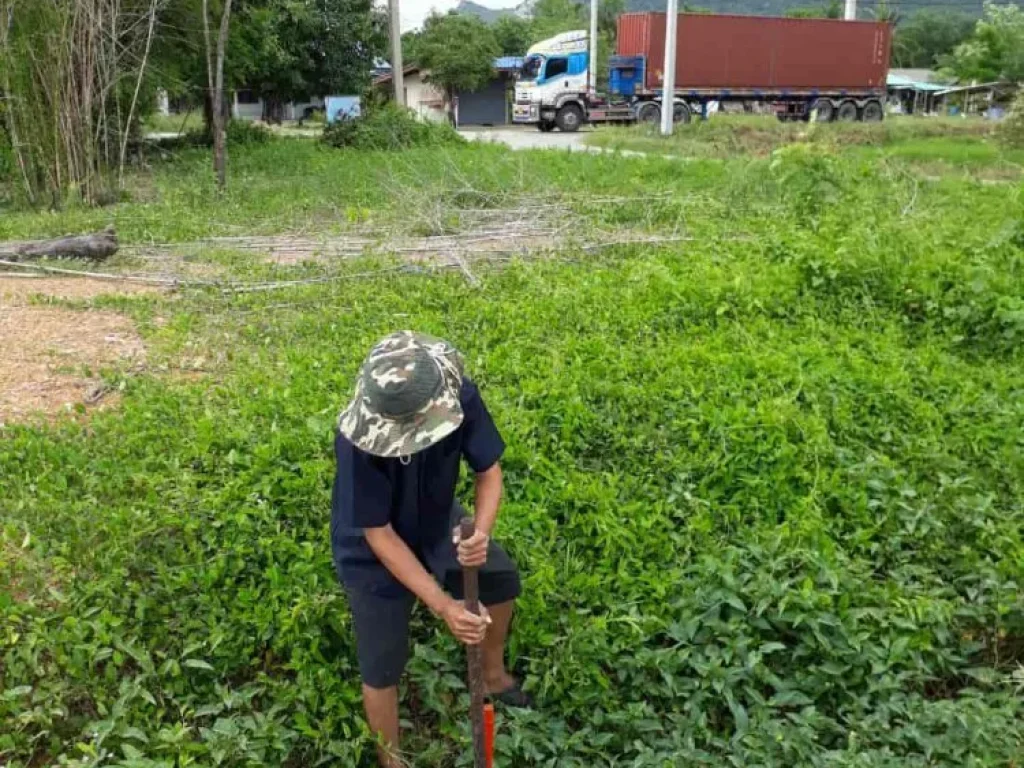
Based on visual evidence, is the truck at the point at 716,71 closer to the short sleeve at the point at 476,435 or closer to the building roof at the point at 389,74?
the building roof at the point at 389,74

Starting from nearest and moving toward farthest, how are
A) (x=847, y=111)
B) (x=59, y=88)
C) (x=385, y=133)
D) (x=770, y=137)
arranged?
(x=59, y=88)
(x=385, y=133)
(x=770, y=137)
(x=847, y=111)

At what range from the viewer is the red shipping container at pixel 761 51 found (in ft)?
81.9

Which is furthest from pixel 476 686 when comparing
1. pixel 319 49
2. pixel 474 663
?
pixel 319 49

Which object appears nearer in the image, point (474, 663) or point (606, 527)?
point (474, 663)

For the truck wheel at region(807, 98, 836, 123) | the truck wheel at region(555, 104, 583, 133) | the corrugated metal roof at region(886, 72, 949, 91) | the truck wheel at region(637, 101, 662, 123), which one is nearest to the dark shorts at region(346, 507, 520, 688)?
the truck wheel at region(637, 101, 662, 123)

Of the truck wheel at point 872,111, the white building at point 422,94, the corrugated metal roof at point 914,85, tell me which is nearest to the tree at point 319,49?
the white building at point 422,94

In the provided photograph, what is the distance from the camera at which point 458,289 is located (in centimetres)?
627

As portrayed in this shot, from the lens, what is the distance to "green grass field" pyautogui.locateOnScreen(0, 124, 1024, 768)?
2.72 meters

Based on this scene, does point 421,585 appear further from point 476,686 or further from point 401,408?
point 401,408

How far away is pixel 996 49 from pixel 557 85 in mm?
16553

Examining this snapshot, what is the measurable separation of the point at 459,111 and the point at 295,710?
3747 centimetres

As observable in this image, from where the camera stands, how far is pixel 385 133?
18.4 meters

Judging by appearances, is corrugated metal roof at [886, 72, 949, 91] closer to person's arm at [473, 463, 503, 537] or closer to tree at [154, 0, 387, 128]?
tree at [154, 0, 387, 128]

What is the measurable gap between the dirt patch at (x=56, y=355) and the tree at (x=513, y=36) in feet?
149
